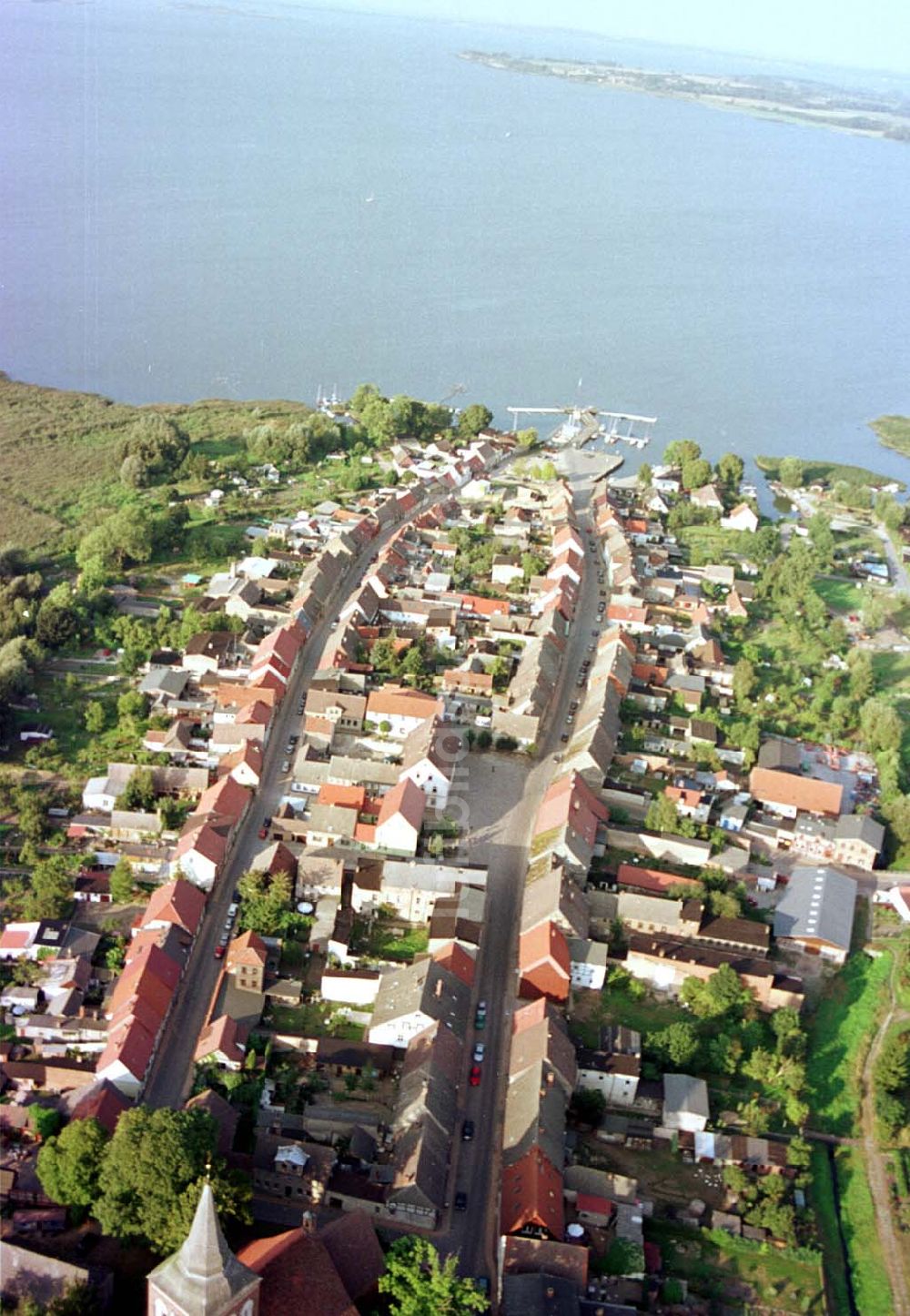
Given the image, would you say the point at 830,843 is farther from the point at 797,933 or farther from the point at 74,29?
the point at 74,29

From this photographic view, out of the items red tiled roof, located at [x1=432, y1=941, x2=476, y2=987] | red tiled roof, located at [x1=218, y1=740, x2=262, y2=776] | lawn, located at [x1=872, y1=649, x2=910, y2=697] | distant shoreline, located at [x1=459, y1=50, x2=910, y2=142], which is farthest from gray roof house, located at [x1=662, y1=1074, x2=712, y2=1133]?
distant shoreline, located at [x1=459, y1=50, x2=910, y2=142]

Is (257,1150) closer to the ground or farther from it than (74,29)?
closer to the ground

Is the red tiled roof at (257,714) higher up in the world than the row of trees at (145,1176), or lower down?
higher up

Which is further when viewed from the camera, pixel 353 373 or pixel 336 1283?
pixel 353 373

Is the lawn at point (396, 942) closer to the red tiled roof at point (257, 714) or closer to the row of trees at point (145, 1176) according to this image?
the row of trees at point (145, 1176)

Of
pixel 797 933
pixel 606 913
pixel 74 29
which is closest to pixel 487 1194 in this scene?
pixel 606 913

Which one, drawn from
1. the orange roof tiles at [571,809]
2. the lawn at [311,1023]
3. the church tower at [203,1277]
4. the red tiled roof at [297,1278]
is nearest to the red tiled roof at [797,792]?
the orange roof tiles at [571,809]

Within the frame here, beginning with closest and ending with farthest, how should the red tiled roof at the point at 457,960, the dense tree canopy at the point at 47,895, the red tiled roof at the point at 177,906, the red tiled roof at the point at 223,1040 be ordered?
1. the red tiled roof at the point at 223,1040
2. the red tiled roof at the point at 457,960
3. the red tiled roof at the point at 177,906
4. the dense tree canopy at the point at 47,895
